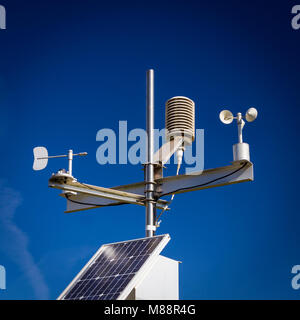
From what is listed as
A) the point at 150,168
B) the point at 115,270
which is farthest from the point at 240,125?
the point at 115,270

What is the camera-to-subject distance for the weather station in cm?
1365

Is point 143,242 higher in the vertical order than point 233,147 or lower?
lower

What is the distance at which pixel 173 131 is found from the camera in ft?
62.2

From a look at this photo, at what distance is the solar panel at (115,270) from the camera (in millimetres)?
13367

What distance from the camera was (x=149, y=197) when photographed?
18438 mm

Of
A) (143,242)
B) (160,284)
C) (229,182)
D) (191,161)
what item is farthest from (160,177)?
(160,284)

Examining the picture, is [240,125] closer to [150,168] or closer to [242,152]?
[242,152]

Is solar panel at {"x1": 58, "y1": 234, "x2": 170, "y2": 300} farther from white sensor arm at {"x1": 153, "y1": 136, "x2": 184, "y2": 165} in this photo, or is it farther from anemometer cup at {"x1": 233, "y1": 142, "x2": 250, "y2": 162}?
white sensor arm at {"x1": 153, "y1": 136, "x2": 184, "y2": 165}

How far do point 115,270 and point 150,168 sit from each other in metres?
5.01

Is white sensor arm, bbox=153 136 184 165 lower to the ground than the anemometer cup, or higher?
higher

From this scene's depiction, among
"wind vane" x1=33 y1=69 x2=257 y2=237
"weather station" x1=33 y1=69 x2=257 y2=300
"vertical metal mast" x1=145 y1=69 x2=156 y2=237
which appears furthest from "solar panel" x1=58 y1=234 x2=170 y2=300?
"vertical metal mast" x1=145 y1=69 x2=156 y2=237
